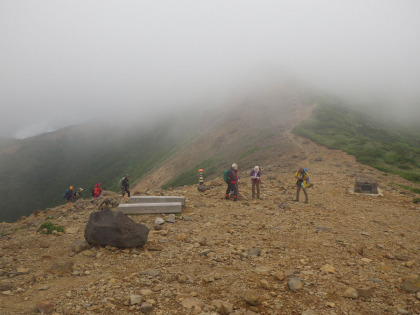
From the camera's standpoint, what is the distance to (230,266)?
7.09 metres

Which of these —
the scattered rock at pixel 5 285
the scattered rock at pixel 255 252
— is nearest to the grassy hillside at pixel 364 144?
the scattered rock at pixel 255 252

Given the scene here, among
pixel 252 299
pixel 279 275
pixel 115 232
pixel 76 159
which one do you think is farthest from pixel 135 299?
pixel 76 159

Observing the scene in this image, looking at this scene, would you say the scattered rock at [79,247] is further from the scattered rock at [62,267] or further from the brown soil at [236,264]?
the scattered rock at [62,267]

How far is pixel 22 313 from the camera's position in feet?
16.6

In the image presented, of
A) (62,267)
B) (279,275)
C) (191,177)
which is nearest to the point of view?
(279,275)

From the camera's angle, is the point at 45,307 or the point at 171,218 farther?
the point at 171,218

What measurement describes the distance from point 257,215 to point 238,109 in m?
57.4

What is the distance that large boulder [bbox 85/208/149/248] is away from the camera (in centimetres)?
779

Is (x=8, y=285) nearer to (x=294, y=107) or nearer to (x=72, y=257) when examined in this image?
(x=72, y=257)

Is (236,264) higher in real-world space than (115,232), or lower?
lower

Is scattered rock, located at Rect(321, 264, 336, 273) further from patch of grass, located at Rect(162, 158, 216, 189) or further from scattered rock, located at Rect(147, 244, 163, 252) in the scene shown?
patch of grass, located at Rect(162, 158, 216, 189)

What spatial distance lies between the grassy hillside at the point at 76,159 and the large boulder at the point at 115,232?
6093 cm

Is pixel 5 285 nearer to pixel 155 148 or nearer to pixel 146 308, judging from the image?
pixel 146 308

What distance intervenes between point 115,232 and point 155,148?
83.4 meters
